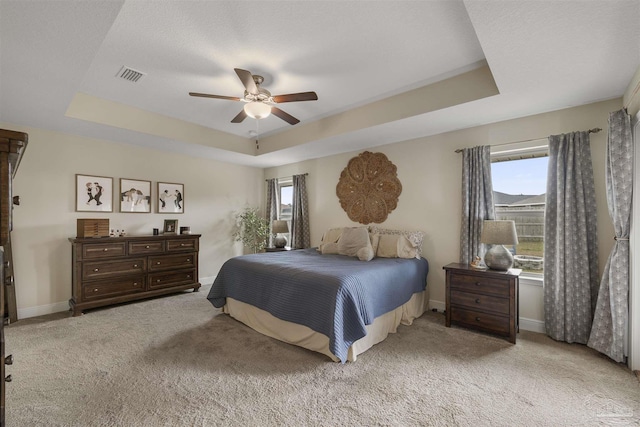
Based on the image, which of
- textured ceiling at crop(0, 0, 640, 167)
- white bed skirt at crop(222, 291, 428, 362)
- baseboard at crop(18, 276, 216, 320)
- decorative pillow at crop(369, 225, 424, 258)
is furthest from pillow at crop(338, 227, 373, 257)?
baseboard at crop(18, 276, 216, 320)

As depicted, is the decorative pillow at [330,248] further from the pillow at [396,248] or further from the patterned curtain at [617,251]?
the patterned curtain at [617,251]

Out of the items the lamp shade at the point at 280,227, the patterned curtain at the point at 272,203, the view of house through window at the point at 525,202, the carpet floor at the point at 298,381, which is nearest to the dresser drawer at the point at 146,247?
the carpet floor at the point at 298,381

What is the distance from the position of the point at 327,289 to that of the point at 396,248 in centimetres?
156

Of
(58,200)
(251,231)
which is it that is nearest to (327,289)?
(251,231)

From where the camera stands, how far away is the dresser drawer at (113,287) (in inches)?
147

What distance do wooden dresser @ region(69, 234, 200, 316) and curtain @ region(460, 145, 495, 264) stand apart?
4.06m

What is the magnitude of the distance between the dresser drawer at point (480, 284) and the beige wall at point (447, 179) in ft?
1.82

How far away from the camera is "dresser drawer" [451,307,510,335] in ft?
9.51

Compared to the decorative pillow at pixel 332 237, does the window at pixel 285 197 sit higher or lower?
higher

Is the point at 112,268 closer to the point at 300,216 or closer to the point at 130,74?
Answer: the point at 130,74

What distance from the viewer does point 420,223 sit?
4102 mm

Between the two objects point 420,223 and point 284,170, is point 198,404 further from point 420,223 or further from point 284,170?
point 284,170

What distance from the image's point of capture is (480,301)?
3.05 m

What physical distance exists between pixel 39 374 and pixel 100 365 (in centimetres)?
40
